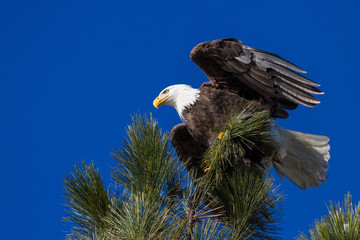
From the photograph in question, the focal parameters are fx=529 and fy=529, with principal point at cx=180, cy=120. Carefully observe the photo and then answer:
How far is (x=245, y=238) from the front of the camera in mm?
2990

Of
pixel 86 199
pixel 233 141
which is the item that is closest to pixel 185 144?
pixel 233 141

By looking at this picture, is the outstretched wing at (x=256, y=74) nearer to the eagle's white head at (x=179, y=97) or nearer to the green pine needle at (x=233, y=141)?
the eagle's white head at (x=179, y=97)

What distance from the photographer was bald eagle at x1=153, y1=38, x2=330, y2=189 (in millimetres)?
4012

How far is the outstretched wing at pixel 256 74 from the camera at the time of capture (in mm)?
3949

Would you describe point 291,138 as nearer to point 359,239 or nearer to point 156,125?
point 156,125

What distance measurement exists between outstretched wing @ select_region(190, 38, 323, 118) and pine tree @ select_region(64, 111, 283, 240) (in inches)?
32.3

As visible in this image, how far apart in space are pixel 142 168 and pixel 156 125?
1.00ft

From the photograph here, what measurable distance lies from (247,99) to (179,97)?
1.96 ft

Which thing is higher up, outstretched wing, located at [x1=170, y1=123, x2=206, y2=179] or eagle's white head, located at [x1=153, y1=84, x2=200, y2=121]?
eagle's white head, located at [x1=153, y1=84, x2=200, y2=121]

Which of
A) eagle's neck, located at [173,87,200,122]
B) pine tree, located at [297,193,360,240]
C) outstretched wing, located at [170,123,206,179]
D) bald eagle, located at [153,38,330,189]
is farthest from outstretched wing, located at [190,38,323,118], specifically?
pine tree, located at [297,193,360,240]

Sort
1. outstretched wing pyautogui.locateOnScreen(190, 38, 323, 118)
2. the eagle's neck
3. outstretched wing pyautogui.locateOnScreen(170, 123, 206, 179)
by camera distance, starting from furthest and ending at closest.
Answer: outstretched wing pyautogui.locateOnScreen(170, 123, 206, 179)
the eagle's neck
outstretched wing pyautogui.locateOnScreen(190, 38, 323, 118)

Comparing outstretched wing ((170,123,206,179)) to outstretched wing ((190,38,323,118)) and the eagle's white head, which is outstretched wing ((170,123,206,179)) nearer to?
the eagle's white head

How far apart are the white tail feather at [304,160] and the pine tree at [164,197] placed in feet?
4.10

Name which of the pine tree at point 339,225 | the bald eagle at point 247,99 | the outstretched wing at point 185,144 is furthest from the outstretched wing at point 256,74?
the pine tree at point 339,225
